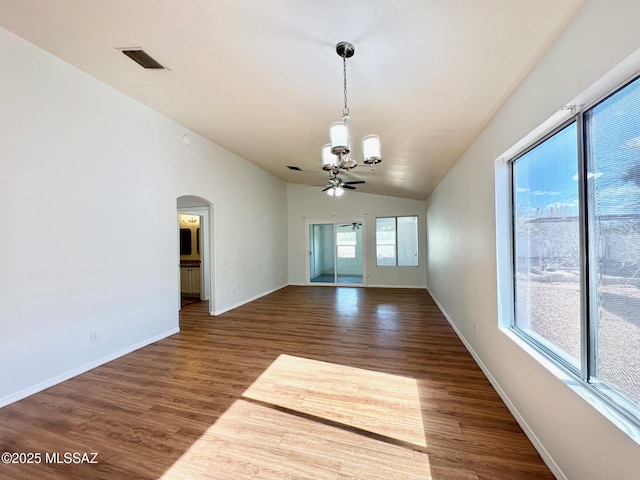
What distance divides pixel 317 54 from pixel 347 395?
281cm

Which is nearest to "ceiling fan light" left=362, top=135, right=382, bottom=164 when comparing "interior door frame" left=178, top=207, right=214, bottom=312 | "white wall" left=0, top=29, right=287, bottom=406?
"white wall" left=0, top=29, right=287, bottom=406

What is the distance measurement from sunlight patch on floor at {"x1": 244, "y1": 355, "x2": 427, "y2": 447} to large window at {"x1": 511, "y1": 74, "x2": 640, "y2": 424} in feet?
3.59

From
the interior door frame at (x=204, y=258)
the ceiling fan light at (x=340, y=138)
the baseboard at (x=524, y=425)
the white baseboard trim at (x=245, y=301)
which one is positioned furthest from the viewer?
the interior door frame at (x=204, y=258)

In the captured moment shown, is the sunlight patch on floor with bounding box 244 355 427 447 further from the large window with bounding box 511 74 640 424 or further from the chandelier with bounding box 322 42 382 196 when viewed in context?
the chandelier with bounding box 322 42 382 196

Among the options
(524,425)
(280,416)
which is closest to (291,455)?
(280,416)

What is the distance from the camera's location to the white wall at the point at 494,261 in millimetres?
1170

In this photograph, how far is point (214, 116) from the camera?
3.77m

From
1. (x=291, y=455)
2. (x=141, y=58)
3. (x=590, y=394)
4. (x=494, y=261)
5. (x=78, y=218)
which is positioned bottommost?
(x=291, y=455)

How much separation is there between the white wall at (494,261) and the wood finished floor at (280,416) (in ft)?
0.78

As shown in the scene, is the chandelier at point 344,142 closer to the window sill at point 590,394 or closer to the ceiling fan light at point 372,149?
the ceiling fan light at point 372,149

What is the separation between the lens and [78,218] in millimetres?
2922

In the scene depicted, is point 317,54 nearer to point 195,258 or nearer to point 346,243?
point 195,258

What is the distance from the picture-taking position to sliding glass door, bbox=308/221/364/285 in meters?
8.61

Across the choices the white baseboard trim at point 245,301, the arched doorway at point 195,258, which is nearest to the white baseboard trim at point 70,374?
the white baseboard trim at point 245,301
